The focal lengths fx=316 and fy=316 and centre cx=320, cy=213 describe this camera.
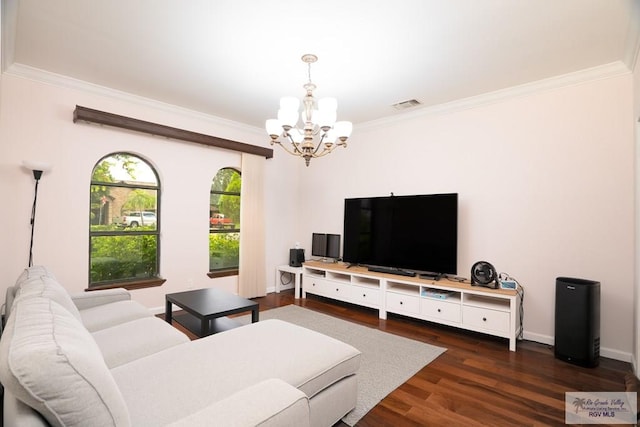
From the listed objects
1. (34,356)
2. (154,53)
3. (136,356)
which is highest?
(154,53)

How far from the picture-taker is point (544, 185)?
3262 mm

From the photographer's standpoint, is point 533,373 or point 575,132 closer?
point 533,373

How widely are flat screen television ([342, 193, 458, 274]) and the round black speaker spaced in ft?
0.73

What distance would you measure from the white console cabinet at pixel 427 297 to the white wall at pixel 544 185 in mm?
410

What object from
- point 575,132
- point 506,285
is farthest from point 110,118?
point 575,132

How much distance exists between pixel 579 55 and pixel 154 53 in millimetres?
3769

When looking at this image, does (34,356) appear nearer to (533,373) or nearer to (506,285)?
(533,373)

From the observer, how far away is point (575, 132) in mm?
3107

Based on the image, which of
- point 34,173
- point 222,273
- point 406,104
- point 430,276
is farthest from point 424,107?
point 34,173

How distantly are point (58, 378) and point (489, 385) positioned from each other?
266cm

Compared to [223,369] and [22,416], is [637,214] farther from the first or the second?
[22,416]

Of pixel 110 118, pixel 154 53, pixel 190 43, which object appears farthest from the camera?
pixel 110 118

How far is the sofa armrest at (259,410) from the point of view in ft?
3.56

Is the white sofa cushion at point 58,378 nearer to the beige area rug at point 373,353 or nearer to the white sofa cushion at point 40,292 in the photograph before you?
the white sofa cushion at point 40,292
